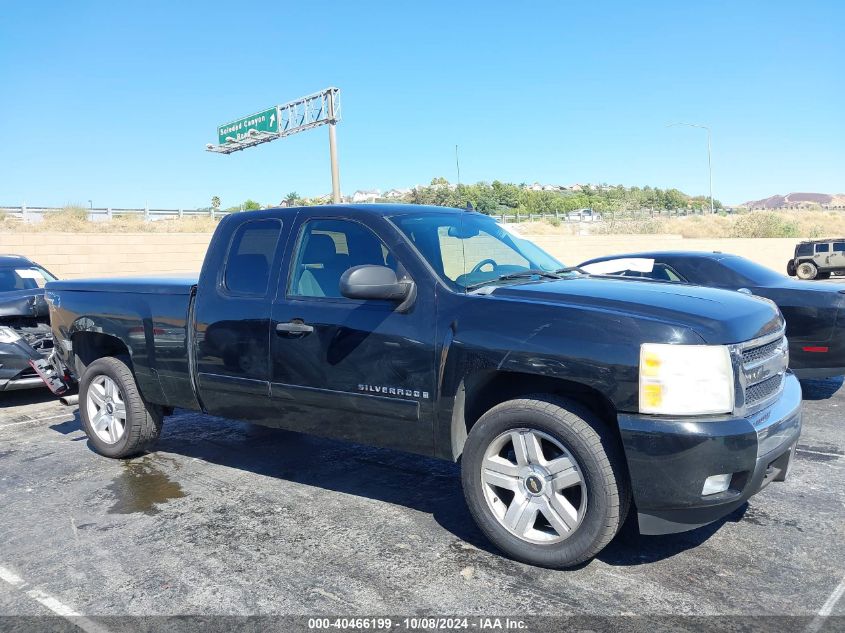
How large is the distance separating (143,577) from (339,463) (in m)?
2.01

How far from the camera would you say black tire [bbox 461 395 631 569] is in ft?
11.1

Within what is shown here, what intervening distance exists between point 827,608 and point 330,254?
127 inches

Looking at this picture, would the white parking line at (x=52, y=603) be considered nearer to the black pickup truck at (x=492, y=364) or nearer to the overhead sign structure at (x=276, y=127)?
the black pickup truck at (x=492, y=364)

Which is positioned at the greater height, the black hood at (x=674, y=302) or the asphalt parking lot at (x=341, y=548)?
the black hood at (x=674, y=302)

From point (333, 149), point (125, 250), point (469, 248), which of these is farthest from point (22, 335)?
point (333, 149)

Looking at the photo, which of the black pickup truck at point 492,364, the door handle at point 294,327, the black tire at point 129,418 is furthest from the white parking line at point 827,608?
the black tire at point 129,418

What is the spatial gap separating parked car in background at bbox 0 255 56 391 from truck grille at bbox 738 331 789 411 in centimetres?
671

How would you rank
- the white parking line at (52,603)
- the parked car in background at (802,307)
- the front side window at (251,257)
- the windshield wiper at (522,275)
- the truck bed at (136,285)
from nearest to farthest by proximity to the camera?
the white parking line at (52,603) < the windshield wiper at (522,275) < the front side window at (251,257) < the truck bed at (136,285) < the parked car in background at (802,307)

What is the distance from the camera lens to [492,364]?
3686 mm

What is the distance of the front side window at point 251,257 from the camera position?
4785mm

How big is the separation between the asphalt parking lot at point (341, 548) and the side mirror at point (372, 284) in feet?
4.49

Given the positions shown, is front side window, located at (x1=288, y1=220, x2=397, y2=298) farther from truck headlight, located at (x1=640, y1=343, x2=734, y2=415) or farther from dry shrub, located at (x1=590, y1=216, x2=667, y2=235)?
dry shrub, located at (x1=590, y1=216, x2=667, y2=235)

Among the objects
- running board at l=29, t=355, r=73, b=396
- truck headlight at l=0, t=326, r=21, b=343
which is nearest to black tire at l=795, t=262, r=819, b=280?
truck headlight at l=0, t=326, r=21, b=343

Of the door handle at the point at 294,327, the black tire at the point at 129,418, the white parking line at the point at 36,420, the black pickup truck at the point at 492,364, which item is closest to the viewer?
the black pickup truck at the point at 492,364
